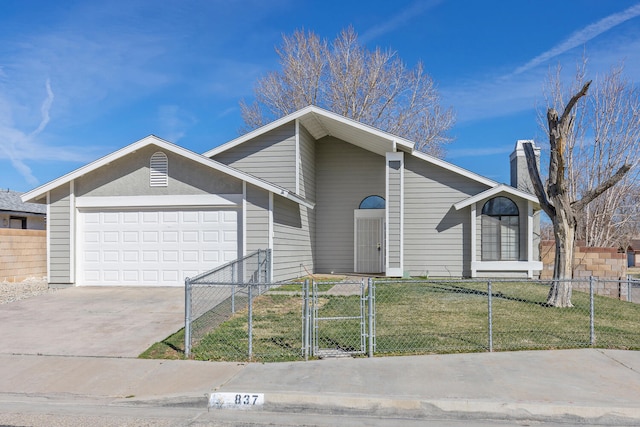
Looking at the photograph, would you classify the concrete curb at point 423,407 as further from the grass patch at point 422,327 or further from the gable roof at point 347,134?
the gable roof at point 347,134

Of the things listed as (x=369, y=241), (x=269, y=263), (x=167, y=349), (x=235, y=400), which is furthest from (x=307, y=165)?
(x=235, y=400)

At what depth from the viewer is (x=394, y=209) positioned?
57.2 feet

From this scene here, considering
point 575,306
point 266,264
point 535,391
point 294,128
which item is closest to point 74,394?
point 535,391

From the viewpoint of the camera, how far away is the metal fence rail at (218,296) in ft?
25.3

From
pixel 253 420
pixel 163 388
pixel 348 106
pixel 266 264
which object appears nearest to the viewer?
pixel 253 420

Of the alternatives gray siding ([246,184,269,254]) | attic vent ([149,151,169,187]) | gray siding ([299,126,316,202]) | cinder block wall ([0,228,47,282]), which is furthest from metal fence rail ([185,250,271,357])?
cinder block wall ([0,228,47,282])

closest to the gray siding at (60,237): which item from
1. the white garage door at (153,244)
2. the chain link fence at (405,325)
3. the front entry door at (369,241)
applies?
the white garage door at (153,244)

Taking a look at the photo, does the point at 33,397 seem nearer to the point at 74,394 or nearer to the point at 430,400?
the point at 74,394

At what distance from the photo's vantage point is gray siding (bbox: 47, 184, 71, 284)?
14398 millimetres

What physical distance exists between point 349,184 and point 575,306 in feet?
29.2

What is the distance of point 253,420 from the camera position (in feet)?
18.6

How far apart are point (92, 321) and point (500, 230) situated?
12518 millimetres

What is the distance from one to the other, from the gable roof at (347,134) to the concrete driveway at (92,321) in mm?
5669

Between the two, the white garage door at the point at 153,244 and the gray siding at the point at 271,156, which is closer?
the white garage door at the point at 153,244
